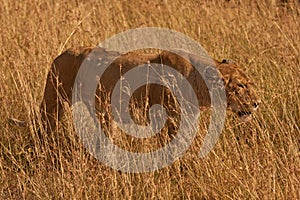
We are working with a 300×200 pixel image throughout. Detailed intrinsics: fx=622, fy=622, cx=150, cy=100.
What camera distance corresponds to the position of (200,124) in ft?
13.7

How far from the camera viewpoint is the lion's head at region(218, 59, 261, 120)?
13.0 ft

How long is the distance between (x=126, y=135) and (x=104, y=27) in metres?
2.41

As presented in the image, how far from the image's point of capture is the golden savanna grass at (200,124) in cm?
336

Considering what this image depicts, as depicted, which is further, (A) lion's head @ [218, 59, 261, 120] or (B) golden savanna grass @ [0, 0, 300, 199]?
(A) lion's head @ [218, 59, 261, 120]

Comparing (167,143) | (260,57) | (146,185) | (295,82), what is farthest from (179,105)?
(260,57)

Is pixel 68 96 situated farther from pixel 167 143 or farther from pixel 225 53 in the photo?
pixel 225 53

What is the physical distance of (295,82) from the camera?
4.74 meters

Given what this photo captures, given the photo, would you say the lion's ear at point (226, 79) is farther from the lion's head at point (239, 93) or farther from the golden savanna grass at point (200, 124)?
the golden savanna grass at point (200, 124)

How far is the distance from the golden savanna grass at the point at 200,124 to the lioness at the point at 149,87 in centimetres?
13

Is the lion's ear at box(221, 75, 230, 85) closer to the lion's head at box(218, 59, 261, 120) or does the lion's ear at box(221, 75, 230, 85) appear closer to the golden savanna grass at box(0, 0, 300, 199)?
the lion's head at box(218, 59, 261, 120)

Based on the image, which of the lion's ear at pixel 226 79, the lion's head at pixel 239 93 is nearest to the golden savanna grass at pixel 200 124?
the lion's head at pixel 239 93

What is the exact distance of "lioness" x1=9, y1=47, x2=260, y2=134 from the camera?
13.1 ft

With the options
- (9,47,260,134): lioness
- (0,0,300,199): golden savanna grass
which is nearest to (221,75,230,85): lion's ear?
(9,47,260,134): lioness

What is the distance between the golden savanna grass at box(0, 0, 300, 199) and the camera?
3.36 metres
